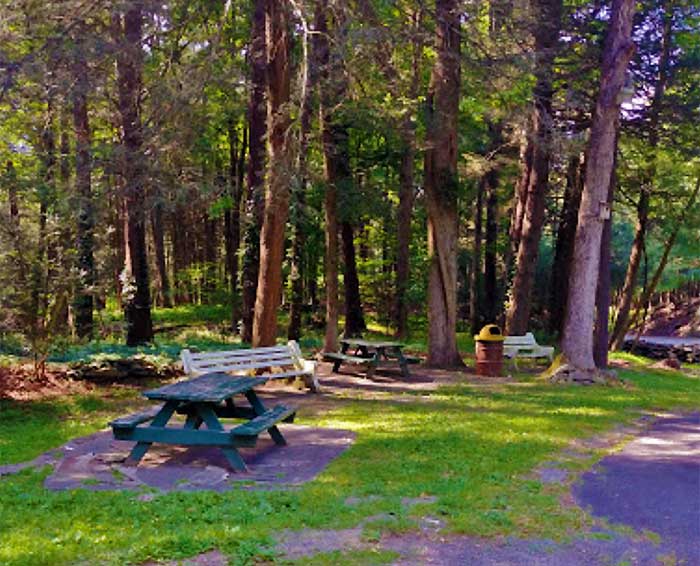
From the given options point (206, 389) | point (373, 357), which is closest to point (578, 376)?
point (373, 357)

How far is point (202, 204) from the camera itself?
1190 centimetres

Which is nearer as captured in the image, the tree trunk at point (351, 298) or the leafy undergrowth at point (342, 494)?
the leafy undergrowth at point (342, 494)

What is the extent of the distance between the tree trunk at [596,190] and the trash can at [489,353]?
50.7 inches

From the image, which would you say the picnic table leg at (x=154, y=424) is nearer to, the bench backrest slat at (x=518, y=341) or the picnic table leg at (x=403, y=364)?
the picnic table leg at (x=403, y=364)

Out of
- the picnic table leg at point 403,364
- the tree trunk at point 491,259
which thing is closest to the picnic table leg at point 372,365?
the picnic table leg at point 403,364

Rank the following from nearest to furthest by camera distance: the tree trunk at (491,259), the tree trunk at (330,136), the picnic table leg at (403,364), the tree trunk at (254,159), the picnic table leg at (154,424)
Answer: the picnic table leg at (154,424), the tree trunk at (330,136), the picnic table leg at (403,364), the tree trunk at (254,159), the tree trunk at (491,259)

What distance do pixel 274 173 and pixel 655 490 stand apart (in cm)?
650

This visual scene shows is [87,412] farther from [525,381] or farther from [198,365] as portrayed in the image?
[525,381]

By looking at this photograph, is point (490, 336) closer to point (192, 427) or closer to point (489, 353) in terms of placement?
point (489, 353)

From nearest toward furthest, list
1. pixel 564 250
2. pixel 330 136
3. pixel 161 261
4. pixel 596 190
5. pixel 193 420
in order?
pixel 193 420, pixel 596 190, pixel 330 136, pixel 564 250, pixel 161 261

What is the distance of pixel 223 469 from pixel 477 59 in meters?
8.13

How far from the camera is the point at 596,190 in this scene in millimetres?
12344

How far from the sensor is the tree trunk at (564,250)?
20.9 metres

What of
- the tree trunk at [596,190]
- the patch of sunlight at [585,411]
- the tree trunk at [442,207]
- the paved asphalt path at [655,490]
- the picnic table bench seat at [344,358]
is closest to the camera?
the paved asphalt path at [655,490]
